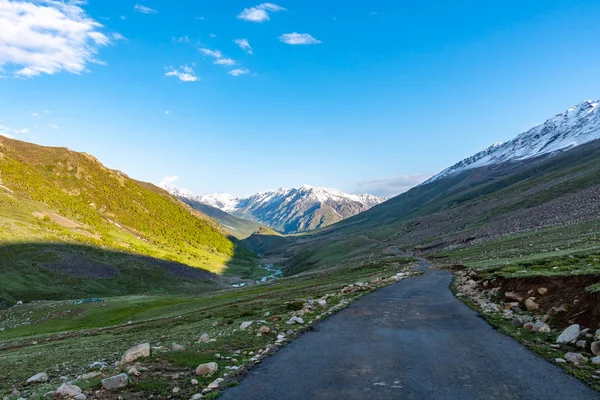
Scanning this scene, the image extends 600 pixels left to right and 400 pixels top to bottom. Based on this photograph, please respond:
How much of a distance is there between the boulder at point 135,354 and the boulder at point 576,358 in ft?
56.7

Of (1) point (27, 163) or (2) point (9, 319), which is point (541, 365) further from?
(1) point (27, 163)

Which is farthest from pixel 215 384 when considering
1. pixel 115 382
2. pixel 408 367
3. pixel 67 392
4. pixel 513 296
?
pixel 513 296

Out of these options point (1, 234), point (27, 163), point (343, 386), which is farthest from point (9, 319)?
point (27, 163)

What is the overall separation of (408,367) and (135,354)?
1144 centimetres

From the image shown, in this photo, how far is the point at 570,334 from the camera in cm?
1551

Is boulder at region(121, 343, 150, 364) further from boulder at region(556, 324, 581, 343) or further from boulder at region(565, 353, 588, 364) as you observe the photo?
boulder at region(556, 324, 581, 343)

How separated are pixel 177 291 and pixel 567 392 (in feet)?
408

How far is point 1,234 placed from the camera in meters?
101

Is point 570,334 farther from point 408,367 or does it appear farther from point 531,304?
point 408,367

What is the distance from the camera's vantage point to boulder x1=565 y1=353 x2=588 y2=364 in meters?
13.0

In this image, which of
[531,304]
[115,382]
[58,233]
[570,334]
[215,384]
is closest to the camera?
[115,382]

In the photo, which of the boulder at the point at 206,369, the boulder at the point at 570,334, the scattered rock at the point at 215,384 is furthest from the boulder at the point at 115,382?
the boulder at the point at 570,334

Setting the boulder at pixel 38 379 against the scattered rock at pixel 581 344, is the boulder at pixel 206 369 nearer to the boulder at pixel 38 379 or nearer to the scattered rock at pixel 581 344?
the boulder at pixel 38 379

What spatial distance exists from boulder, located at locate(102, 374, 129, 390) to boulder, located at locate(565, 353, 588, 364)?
16.4 m
